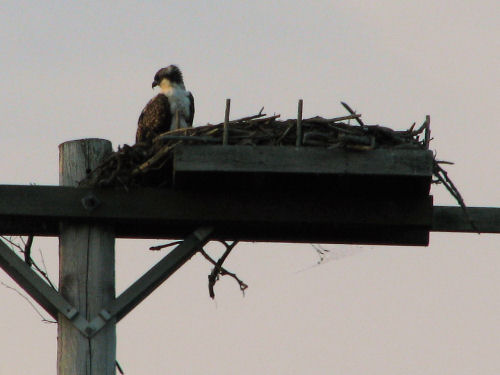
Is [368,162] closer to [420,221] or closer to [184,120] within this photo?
[420,221]

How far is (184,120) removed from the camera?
27.8 ft

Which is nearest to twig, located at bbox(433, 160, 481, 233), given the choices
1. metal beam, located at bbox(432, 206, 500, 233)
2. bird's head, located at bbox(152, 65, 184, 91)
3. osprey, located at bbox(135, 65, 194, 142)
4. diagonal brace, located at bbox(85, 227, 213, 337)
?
metal beam, located at bbox(432, 206, 500, 233)

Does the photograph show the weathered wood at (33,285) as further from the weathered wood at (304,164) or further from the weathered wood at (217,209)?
the weathered wood at (304,164)

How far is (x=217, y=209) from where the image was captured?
4473mm

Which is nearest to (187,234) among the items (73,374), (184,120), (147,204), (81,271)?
(147,204)

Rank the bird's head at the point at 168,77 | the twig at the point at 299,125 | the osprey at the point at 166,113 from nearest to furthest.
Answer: the twig at the point at 299,125 → the osprey at the point at 166,113 → the bird's head at the point at 168,77

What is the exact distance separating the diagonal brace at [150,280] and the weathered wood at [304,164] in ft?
1.04

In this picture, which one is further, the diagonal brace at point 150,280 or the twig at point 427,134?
the twig at point 427,134

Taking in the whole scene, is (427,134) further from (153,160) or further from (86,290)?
(86,290)

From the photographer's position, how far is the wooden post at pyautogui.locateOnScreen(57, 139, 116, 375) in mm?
4176

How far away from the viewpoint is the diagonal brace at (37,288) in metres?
4.23

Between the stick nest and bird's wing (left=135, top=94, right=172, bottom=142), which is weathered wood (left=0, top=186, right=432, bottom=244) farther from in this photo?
bird's wing (left=135, top=94, right=172, bottom=142)

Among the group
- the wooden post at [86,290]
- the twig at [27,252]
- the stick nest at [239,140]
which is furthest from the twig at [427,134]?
the twig at [27,252]

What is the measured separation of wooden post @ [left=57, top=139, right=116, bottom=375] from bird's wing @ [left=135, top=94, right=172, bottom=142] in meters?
3.57
